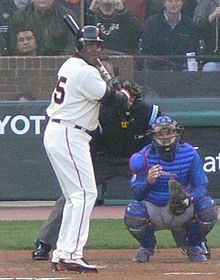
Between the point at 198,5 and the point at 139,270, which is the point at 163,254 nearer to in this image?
the point at 139,270

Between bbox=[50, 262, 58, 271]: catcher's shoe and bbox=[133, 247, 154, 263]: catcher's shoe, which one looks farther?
bbox=[133, 247, 154, 263]: catcher's shoe

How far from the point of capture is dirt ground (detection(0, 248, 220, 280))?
7605 millimetres

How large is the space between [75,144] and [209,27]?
5560 millimetres

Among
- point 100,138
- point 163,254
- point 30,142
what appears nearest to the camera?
point 163,254

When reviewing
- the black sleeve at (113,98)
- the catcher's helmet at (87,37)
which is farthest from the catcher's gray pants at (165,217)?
the catcher's helmet at (87,37)

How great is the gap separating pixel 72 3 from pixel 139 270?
563 centimetres

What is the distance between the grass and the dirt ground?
244mm

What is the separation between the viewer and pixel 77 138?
Answer: 306 inches

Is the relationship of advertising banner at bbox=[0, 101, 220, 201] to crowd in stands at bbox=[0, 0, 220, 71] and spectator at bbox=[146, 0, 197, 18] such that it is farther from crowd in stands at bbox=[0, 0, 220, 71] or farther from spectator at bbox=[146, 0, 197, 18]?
spectator at bbox=[146, 0, 197, 18]

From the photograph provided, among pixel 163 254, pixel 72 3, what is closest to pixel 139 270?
pixel 163 254

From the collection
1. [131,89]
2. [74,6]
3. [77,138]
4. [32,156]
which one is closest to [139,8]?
[74,6]

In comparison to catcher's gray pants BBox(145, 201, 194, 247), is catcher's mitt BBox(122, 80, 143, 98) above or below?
above

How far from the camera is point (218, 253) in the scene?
891 cm

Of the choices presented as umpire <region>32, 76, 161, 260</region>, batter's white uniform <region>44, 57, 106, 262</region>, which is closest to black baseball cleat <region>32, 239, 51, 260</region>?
umpire <region>32, 76, 161, 260</region>
